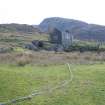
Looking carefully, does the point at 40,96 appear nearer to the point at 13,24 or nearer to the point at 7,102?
the point at 7,102

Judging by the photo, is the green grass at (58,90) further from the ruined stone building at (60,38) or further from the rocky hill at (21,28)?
the rocky hill at (21,28)

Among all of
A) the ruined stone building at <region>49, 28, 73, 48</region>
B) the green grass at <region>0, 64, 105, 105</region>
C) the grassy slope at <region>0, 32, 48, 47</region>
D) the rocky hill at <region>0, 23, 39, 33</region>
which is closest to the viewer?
the green grass at <region>0, 64, 105, 105</region>

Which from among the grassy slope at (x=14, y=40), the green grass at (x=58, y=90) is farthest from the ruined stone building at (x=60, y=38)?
the green grass at (x=58, y=90)

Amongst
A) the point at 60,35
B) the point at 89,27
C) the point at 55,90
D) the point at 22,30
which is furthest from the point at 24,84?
the point at 89,27

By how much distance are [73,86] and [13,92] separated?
9.84 ft

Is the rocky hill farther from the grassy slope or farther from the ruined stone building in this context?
the ruined stone building

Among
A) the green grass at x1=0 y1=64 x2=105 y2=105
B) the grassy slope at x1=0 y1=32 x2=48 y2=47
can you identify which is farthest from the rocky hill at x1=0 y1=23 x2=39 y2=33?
the green grass at x1=0 y1=64 x2=105 y2=105

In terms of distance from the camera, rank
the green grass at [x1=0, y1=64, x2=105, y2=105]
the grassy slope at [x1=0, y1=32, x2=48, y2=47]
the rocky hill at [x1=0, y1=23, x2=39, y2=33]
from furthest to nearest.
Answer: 1. the rocky hill at [x1=0, y1=23, x2=39, y2=33]
2. the grassy slope at [x1=0, y1=32, x2=48, y2=47]
3. the green grass at [x1=0, y1=64, x2=105, y2=105]

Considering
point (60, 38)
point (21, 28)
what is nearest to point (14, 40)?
point (60, 38)

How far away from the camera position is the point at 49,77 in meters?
16.0

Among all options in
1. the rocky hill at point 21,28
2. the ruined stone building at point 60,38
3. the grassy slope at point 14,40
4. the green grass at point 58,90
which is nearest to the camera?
the green grass at point 58,90

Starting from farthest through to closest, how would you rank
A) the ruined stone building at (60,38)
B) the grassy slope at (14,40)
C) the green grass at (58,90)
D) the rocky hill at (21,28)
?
the rocky hill at (21,28) < the grassy slope at (14,40) < the ruined stone building at (60,38) < the green grass at (58,90)

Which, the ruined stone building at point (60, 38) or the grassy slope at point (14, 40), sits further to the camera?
the grassy slope at point (14, 40)

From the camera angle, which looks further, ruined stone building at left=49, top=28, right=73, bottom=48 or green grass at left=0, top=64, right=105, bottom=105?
ruined stone building at left=49, top=28, right=73, bottom=48
